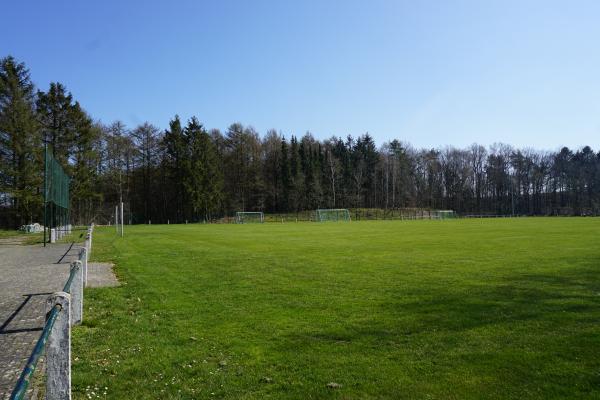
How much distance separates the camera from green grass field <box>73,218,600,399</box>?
16.4 feet

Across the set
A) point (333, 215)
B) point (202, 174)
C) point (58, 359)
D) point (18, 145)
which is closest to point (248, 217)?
point (202, 174)

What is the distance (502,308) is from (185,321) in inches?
224

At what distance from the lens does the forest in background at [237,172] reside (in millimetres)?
48312

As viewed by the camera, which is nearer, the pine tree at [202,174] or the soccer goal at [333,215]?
the pine tree at [202,174]

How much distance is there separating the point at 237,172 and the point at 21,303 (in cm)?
8453

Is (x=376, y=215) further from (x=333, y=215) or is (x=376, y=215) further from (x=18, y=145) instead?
(x=18, y=145)

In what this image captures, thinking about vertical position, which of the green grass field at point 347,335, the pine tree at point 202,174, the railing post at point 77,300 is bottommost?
the green grass field at point 347,335

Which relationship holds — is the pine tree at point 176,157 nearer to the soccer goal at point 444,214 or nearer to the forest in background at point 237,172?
the forest in background at point 237,172

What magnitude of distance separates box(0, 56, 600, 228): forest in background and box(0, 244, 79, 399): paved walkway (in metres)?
33.9

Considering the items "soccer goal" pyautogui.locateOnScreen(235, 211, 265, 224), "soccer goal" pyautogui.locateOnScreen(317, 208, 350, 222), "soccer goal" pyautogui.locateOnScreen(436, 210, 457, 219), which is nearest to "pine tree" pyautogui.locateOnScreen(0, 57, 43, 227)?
"soccer goal" pyautogui.locateOnScreen(235, 211, 265, 224)

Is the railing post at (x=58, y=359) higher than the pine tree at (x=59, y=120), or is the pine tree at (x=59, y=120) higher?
the pine tree at (x=59, y=120)

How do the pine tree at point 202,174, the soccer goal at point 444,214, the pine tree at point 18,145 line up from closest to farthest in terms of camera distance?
the pine tree at point 18,145, the pine tree at point 202,174, the soccer goal at point 444,214

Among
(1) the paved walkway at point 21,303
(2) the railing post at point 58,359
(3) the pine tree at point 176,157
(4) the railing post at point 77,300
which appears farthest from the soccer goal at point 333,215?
(2) the railing post at point 58,359

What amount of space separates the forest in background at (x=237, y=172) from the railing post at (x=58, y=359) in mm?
48537
